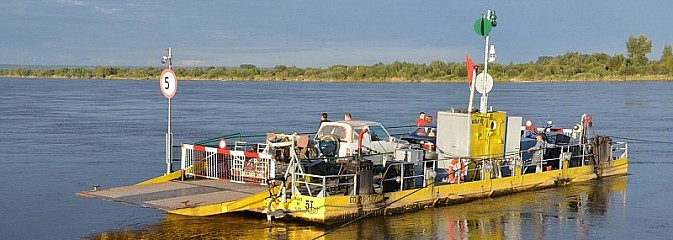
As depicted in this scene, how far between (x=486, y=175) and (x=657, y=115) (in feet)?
106

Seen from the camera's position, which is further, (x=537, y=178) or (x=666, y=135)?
(x=666, y=135)

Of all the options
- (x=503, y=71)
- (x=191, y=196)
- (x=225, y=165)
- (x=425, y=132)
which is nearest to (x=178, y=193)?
(x=191, y=196)

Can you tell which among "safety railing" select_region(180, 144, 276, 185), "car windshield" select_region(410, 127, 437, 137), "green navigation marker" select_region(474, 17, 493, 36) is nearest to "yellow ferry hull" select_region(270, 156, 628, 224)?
"safety railing" select_region(180, 144, 276, 185)

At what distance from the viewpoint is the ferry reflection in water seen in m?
13.5

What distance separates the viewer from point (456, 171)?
1638 cm

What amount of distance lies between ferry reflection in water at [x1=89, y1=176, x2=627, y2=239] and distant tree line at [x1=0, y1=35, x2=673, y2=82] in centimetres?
10392

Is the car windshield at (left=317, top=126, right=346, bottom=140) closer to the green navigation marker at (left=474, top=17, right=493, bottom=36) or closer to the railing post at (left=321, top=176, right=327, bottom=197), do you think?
the railing post at (left=321, top=176, right=327, bottom=197)

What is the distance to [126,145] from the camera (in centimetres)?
2742

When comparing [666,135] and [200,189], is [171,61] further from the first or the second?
[666,135]

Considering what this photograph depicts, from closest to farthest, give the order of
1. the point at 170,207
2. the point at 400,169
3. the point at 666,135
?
the point at 170,207 < the point at 400,169 < the point at 666,135

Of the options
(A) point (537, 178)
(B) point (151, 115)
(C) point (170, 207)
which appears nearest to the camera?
(C) point (170, 207)

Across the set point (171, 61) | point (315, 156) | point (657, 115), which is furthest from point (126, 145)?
point (657, 115)

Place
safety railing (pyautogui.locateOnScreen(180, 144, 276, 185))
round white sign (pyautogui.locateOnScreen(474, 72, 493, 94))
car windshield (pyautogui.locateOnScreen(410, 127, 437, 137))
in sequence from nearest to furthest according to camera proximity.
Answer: safety railing (pyautogui.locateOnScreen(180, 144, 276, 185)) < round white sign (pyautogui.locateOnScreen(474, 72, 493, 94)) < car windshield (pyautogui.locateOnScreen(410, 127, 437, 137))

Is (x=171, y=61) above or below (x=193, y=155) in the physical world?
above
